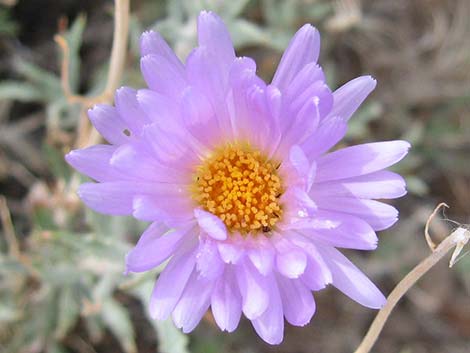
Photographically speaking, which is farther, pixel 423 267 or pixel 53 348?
pixel 53 348

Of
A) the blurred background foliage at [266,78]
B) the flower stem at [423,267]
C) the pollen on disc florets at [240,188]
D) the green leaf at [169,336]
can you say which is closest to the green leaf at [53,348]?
the blurred background foliage at [266,78]

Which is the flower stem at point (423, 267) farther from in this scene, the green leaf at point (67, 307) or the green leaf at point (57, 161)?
the green leaf at point (57, 161)

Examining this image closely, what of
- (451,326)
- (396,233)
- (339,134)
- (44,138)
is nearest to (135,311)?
(44,138)

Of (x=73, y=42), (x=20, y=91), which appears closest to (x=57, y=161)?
(x=20, y=91)

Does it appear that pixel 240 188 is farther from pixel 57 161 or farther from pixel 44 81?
pixel 44 81

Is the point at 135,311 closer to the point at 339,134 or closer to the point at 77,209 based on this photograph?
the point at 77,209

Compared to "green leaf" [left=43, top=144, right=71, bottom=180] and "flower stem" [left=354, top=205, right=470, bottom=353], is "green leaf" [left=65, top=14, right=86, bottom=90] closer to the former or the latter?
"green leaf" [left=43, top=144, right=71, bottom=180]
